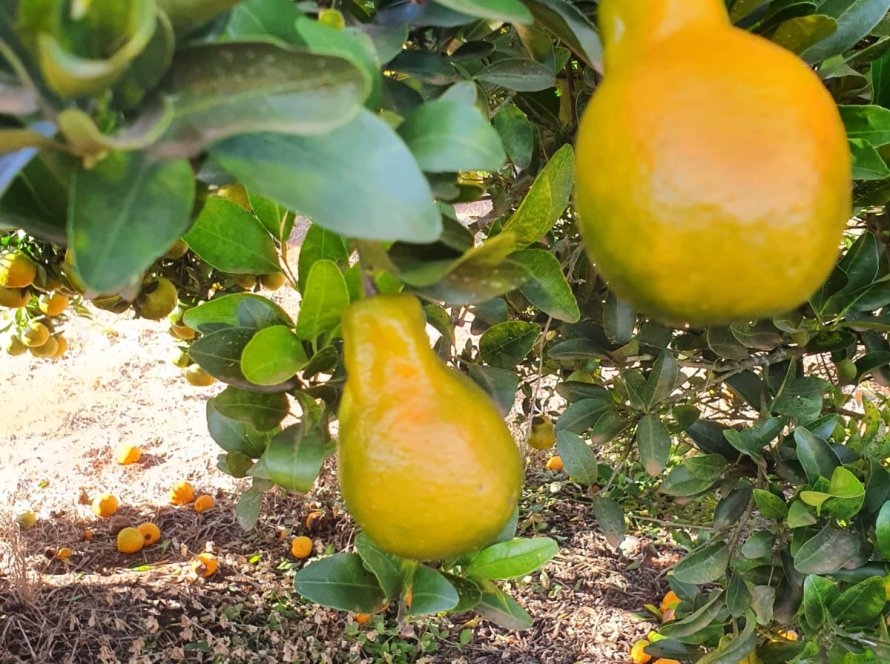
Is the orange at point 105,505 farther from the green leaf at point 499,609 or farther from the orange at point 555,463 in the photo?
the green leaf at point 499,609

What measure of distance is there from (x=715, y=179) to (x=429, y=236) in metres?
0.14

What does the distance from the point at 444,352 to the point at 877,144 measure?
408 millimetres

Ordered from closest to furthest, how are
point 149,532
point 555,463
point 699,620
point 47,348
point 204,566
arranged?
point 699,620
point 47,348
point 204,566
point 149,532
point 555,463

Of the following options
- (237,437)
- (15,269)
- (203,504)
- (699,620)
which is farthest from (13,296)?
(203,504)

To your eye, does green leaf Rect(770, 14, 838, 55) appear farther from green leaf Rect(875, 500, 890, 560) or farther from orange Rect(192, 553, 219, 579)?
orange Rect(192, 553, 219, 579)

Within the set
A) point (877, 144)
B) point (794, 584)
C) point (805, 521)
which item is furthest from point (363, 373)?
point (794, 584)

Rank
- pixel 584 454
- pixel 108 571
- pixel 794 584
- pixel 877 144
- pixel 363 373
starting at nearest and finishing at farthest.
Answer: pixel 363 373 → pixel 877 144 → pixel 794 584 → pixel 584 454 → pixel 108 571

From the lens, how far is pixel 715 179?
0.34m

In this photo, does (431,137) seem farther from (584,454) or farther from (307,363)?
(584,454)

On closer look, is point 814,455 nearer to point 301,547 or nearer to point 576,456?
point 576,456

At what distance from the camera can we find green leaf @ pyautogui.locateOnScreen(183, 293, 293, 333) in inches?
22.8

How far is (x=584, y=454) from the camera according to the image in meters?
1.09

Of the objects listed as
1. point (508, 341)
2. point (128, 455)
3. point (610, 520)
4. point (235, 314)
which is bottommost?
point (128, 455)

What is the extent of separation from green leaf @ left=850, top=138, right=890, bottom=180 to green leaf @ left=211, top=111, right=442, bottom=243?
425 mm
